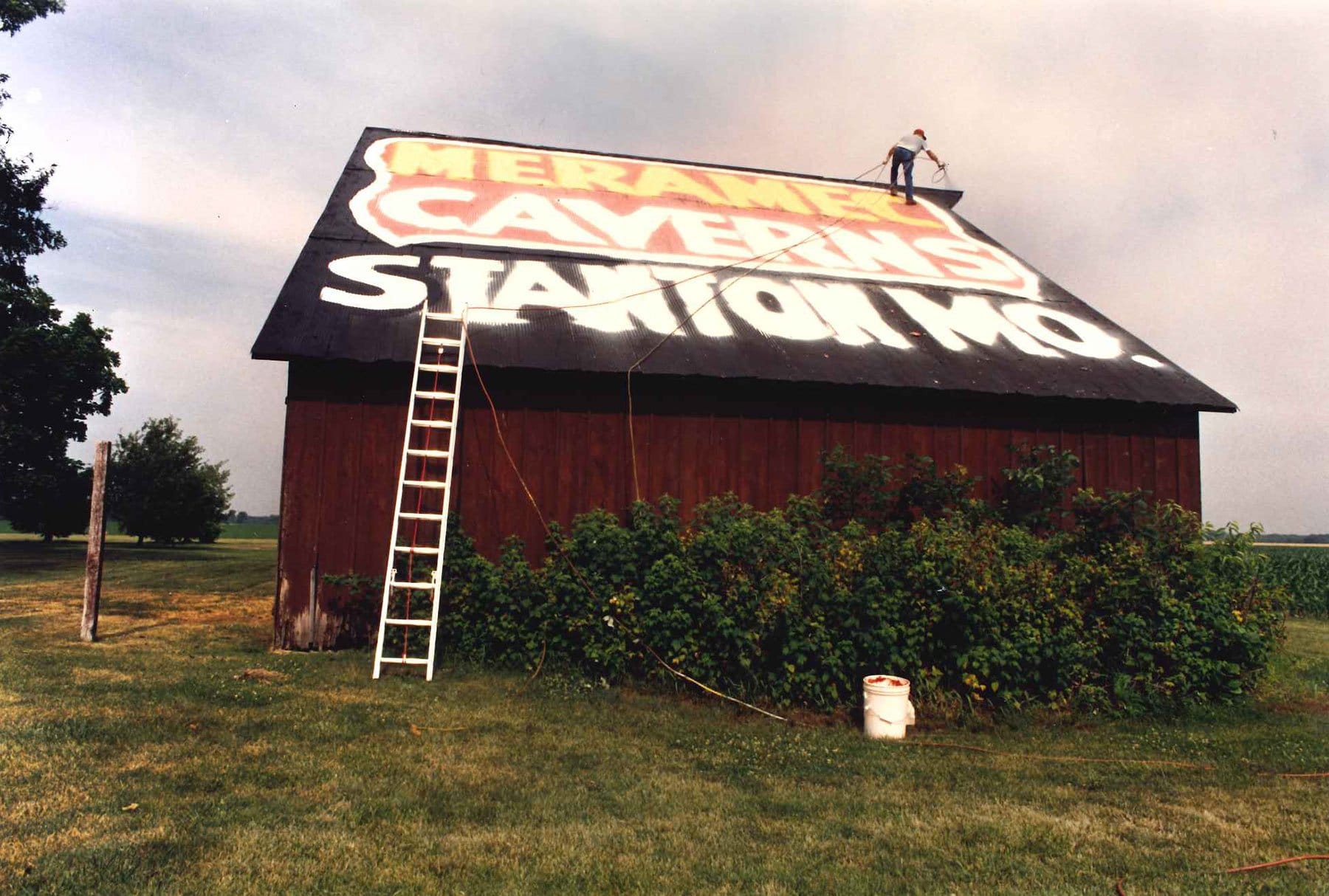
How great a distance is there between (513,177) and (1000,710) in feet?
39.3

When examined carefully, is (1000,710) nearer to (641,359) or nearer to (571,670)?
(571,670)

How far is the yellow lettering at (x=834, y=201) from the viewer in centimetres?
1700

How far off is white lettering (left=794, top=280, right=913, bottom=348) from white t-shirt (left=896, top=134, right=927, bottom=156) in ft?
20.9

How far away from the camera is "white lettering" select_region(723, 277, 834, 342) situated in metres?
11.9

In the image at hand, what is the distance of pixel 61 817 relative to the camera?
4.65 metres

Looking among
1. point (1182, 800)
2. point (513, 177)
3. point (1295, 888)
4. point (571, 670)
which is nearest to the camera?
point (1295, 888)

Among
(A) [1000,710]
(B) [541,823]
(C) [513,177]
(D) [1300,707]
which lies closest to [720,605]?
(A) [1000,710]

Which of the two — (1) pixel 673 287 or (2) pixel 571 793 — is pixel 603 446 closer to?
(1) pixel 673 287

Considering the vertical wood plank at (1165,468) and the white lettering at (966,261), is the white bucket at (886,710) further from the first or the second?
the white lettering at (966,261)

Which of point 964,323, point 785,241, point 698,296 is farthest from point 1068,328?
point 698,296

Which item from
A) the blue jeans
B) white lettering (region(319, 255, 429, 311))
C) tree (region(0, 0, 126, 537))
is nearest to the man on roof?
the blue jeans

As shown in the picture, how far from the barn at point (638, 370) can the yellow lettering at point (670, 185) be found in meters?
1.82

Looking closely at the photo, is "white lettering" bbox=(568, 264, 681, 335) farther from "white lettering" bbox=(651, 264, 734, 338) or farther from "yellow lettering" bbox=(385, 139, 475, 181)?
"yellow lettering" bbox=(385, 139, 475, 181)

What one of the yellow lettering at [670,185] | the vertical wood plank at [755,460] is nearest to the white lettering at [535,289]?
the vertical wood plank at [755,460]
